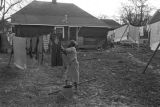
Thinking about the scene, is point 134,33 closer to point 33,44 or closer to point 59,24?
point 59,24

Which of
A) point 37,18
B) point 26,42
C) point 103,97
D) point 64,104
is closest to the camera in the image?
point 64,104

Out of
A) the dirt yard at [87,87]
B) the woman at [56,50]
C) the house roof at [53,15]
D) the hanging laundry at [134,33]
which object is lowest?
the dirt yard at [87,87]

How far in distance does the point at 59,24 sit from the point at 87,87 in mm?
13898

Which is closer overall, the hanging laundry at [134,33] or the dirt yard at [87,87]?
the dirt yard at [87,87]

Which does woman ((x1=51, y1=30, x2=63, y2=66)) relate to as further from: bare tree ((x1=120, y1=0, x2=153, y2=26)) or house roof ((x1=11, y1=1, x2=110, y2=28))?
bare tree ((x1=120, y1=0, x2=153, y2=26))

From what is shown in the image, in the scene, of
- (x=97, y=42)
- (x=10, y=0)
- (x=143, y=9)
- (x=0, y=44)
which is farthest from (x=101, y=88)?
(x=143, y=9)

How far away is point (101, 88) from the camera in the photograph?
24.9 ft

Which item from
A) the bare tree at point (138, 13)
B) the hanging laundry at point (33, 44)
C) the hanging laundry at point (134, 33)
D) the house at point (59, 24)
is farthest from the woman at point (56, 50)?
the bare tree at point (138, 13)

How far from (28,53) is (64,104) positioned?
12.7 ft

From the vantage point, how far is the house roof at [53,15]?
20.8m

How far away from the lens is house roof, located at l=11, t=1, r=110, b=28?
818 inches

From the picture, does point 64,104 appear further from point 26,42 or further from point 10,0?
point 10,0

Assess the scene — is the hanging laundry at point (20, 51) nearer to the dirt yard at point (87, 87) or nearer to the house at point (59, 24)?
the dirt yard at point (87, 87)

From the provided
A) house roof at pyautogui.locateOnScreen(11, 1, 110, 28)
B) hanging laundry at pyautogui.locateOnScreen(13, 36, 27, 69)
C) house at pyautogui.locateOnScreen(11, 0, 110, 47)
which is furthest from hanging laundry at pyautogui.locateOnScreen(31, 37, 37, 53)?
house roof at pyautogui.locateOnScreen(11, 1, 110, 28)
